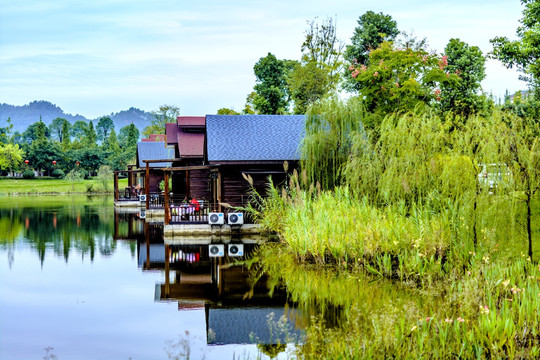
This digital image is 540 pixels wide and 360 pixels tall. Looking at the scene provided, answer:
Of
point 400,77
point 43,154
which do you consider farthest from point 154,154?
point 43,154

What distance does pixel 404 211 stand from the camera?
15.2m

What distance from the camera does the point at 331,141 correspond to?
23.1 metres

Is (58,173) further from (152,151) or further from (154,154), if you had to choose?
(154,154)

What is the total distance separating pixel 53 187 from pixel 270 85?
125 ft

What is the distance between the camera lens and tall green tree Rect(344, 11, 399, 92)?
4262cm

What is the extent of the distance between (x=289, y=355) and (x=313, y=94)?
40.0m

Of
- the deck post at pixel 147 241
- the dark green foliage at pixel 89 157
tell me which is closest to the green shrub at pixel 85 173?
the dark green foliage at pixel 89 157

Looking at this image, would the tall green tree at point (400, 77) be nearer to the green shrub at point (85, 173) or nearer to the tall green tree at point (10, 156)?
the green shrub at point (85, 173)

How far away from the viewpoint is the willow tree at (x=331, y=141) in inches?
905

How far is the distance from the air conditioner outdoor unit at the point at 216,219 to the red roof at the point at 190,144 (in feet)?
38.3

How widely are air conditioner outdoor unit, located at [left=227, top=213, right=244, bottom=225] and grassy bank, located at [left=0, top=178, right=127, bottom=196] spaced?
51614mm

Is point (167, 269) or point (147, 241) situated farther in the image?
point (147, 241)

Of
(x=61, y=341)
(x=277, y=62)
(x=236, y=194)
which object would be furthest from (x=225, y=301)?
(x=277, y=62)

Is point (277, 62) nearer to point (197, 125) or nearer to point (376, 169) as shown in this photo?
point (197, 125)
